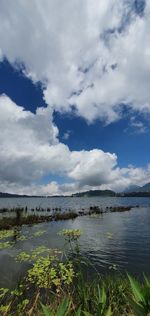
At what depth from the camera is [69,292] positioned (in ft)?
25.8

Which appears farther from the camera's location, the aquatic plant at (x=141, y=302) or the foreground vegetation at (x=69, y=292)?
the foreground vegetation at (x=69, y=292)

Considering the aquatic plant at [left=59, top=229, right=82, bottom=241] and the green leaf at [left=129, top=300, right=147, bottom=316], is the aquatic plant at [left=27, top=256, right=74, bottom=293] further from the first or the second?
the green leaf at [left=129, top=300, right=147, bottom=316]

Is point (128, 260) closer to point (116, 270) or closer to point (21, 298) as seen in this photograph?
point (116, 270)

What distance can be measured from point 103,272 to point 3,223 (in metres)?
22.9

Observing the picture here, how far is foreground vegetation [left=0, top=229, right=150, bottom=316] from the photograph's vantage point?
403cm

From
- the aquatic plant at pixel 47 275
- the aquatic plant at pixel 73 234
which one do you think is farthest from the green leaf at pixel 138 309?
the aquatic plant at pixel 73 234

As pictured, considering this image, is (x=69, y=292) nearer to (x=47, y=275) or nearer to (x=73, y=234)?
(x=47, y=275)

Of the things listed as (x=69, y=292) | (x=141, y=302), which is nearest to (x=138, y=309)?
(x=141, y=302)

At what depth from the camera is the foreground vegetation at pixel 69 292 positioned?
13.2 ft

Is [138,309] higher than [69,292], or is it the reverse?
[138,309]

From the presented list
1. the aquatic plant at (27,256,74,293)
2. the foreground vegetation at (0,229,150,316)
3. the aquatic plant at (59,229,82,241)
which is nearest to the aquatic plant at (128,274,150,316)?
the foreground vegetation at (0,229,150,316)

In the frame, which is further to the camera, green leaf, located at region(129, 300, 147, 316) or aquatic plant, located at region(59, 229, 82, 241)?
aquatic plant, located at region(59, 229, 82, 241)

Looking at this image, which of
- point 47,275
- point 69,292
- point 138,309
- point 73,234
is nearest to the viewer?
point 138,309

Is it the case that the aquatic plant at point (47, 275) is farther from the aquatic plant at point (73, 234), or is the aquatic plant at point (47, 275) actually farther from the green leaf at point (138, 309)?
the green leaf at point (138, 309)
